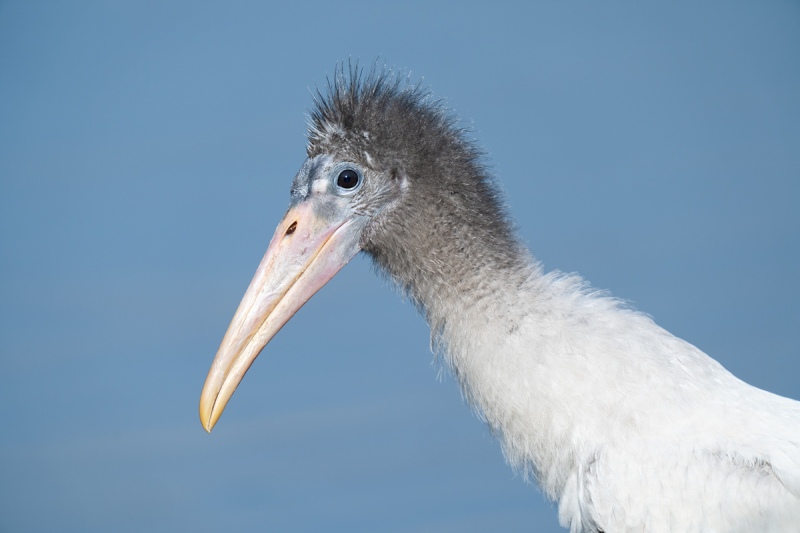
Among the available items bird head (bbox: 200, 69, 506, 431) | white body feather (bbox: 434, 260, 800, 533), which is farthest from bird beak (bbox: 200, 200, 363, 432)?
white body feather (bbox: 434, 260, 800, 533)

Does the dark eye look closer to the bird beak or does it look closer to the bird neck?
the bird beak

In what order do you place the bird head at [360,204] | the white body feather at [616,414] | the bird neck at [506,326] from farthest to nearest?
the bird head at [360,204]
the bird neck at [506,326]
the white body feather at [616,414]

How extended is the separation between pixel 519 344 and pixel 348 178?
1.68 metres

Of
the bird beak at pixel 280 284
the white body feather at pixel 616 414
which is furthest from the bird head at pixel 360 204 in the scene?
the white body feather at pixel 616 414

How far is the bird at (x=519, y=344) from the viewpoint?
6488 millimetres

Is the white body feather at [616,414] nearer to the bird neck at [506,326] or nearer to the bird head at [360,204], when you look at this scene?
the bird neck at [506,326]

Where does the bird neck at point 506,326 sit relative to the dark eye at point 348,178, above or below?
below

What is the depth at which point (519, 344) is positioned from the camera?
22.5ft

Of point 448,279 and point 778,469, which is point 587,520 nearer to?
point 778,469

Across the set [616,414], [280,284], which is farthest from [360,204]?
[616,414]

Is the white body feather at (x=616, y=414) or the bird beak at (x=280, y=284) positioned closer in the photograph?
the white body feather at (x=616, y=414)

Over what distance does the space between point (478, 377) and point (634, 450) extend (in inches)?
40.2

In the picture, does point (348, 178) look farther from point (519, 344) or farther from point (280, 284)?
point (519, 344)

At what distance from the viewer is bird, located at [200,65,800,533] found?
6.49m
